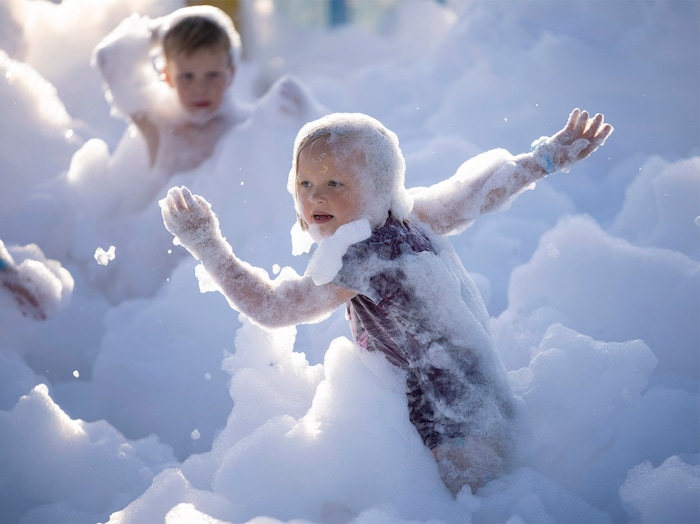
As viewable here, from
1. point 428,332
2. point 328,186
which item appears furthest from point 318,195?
point 428,332

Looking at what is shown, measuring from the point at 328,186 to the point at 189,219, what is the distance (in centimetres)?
28

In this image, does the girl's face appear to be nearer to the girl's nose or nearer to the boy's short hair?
the girl's nose

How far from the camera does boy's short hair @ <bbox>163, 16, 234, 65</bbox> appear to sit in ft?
9.41

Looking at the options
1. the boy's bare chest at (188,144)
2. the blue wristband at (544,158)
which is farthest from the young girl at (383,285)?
the boy's bare chest at (188,144)

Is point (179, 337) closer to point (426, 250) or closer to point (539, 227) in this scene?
point (426, 250)

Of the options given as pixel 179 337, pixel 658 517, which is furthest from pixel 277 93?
pixel 658 517

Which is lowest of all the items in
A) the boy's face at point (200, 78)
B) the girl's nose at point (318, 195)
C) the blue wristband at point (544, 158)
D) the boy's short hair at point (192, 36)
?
the girl's nose at point (318, 195)

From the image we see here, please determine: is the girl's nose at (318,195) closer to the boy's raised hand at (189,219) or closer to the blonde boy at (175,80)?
the boy's raised hand at (189,219)

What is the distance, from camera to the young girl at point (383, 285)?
1514 mm

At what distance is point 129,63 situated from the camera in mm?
2945

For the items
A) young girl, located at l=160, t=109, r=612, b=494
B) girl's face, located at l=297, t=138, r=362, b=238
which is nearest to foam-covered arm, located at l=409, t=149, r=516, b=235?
young girl, located at l=160, t=109, r=612, b=494

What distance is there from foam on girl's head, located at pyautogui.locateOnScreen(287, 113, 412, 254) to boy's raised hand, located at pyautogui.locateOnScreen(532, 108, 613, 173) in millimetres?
352

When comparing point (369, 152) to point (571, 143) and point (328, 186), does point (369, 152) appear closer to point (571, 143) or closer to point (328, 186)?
point (328, 186)

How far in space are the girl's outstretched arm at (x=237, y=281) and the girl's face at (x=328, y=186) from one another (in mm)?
139
